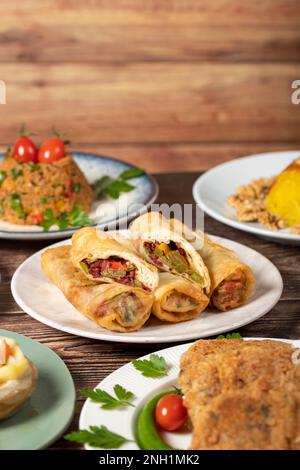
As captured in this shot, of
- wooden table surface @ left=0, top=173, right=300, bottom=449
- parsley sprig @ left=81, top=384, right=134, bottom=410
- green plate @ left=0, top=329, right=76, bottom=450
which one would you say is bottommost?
wooden table surface @ left=0, top=173, right=300, bottom=449

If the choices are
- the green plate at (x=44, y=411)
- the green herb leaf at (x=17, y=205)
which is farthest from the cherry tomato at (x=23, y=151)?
the green plate at (x=44, y=411)

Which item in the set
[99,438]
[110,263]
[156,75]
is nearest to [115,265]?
[110,263]

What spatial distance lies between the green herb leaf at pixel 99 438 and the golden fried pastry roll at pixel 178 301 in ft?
1.77

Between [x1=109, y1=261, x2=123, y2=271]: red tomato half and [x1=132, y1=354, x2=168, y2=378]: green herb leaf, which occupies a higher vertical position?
[x1=109, y1=261, x2=123, y2=271]: red tomato half

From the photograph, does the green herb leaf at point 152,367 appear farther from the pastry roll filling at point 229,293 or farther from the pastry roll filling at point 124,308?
the pastry roll filling at point 229,293

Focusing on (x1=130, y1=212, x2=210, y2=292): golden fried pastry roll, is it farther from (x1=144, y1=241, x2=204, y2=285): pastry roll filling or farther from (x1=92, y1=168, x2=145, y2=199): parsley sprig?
(x1=92, y1=168, x2=145, y2=199): parsley sprig

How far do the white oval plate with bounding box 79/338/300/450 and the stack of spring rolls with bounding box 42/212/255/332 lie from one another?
0.72 ft

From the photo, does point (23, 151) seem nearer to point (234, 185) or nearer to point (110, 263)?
point (234, 185)

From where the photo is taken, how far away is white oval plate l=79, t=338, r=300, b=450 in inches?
52.6

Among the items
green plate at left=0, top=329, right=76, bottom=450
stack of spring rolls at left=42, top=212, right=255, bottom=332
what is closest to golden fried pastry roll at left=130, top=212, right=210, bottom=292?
stack of spring rolls at left=42, top=212, right=255, bottom=332

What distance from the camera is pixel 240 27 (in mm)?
4723

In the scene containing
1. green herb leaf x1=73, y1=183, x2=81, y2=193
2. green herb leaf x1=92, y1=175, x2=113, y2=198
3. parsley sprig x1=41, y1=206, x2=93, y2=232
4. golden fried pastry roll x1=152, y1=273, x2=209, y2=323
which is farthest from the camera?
green herb leaf x1=92, y1=175, x2=113, y2=198

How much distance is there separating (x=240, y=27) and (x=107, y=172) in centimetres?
217

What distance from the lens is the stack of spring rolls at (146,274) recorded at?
5.85 ft
